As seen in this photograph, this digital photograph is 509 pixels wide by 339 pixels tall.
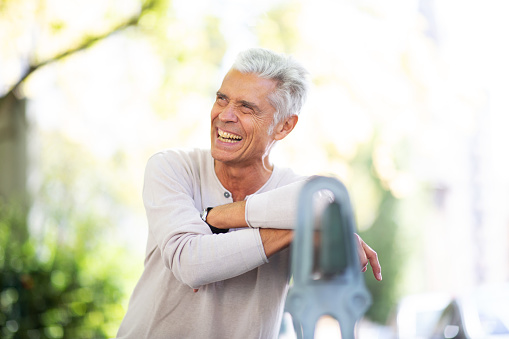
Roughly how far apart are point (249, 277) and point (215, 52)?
14.4ft

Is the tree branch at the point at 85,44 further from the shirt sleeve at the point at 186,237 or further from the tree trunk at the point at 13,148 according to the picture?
the shirt sleeve at the point at 186,237

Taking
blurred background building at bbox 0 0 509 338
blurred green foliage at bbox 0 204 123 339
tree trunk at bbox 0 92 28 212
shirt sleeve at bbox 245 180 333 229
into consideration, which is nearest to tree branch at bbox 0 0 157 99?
blurred background building at bbox 0 0 509 338

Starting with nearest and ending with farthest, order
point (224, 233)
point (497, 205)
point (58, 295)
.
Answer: point (224, 233), point (58, 295), point (497, 205)

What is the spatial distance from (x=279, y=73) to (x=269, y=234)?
502 millimetres

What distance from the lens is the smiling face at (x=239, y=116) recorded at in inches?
61.5

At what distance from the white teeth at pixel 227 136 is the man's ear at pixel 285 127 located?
0.16 meters

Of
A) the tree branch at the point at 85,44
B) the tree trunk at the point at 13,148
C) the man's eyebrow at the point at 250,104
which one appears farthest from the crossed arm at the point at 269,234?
the tree trunk at the point at 13,148

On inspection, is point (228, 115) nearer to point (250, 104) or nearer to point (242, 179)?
point (250, 104)

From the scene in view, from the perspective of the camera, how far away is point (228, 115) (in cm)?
156

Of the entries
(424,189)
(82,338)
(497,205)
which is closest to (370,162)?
(424,189)

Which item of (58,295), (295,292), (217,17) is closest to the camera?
(295,292)

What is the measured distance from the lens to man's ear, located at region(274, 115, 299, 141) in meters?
1.71

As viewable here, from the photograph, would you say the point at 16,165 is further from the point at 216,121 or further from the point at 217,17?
the point at 216,121

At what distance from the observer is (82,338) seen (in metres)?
4.39
